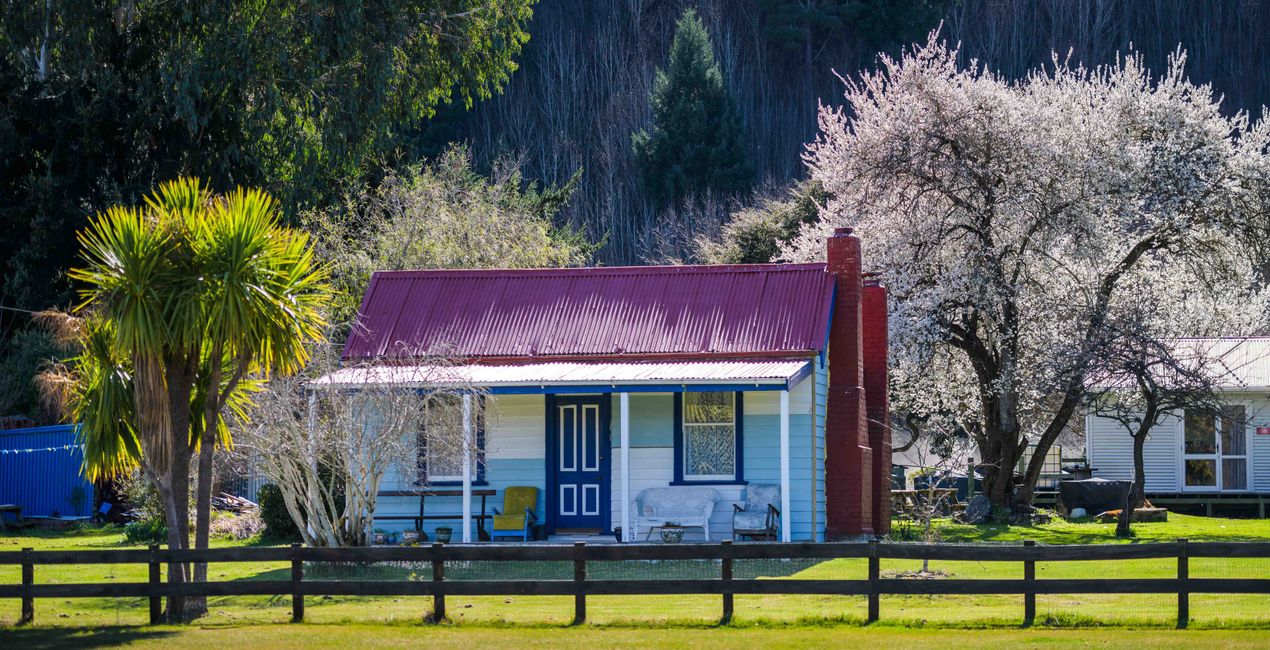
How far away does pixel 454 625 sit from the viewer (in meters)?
15.4

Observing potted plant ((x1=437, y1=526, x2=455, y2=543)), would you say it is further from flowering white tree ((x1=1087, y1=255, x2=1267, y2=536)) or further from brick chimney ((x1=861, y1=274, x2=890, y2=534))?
flowering white tree ((x1=1087, y1=255, x2=1267, y2=536))

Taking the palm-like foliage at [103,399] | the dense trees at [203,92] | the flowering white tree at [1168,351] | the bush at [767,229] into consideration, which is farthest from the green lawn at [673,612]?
the bush at [767,229]

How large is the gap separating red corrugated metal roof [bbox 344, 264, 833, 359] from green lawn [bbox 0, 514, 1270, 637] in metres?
4.24

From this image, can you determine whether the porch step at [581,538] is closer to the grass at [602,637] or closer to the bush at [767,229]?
the grass at [602,637]

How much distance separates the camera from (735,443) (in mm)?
23641

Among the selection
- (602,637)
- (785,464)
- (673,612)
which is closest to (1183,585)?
(673,612)

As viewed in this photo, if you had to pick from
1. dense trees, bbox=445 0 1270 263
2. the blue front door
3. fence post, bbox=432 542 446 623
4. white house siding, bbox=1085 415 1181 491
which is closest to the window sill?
the blue front door

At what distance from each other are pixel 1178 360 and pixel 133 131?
23.4 metres

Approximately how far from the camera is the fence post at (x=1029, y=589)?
1496 cm

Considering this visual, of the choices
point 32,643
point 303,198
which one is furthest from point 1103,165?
point 32,643

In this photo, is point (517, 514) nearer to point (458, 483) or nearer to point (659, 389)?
point (458, 483)

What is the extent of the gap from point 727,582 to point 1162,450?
23.4m

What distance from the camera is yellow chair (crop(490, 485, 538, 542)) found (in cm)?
2342

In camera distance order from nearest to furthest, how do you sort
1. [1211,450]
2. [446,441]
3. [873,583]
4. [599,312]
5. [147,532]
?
[873,583]
[446,441]
[599,312]
[147,532]
[1211,450]
